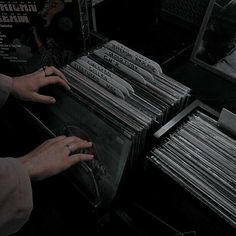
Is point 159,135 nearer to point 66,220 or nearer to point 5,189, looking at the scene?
point 5,189

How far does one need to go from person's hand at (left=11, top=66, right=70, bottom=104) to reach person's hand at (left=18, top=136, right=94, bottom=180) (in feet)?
0.60

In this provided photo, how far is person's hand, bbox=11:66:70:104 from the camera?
0.93 m

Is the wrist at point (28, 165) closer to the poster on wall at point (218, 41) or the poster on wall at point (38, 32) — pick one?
the poster on wall at point (38, 32)

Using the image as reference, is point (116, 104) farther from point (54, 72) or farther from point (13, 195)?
point (13, 195)

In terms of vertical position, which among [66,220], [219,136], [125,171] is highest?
[219,136]

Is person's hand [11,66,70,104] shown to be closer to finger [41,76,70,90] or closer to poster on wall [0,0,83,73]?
finger [41,76,70,90]

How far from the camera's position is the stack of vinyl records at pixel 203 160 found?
664mm

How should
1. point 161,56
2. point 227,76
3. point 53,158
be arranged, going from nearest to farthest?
point 53,158
point 227,76
point 161,56

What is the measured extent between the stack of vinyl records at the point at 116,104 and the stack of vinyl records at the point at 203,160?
0.07 metres

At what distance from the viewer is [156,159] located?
0.73 metres

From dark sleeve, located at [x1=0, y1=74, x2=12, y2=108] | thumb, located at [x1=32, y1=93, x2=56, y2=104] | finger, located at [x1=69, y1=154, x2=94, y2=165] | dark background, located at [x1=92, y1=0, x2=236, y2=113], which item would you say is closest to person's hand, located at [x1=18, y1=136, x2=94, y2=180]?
finger, located at [x1=69, y1=154, x2=94, y2=165]

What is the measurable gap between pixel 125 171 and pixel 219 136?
0.29m

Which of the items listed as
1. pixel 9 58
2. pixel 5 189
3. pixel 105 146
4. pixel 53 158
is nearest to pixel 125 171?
pixel 105 146

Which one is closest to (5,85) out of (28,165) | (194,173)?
(28,165)
